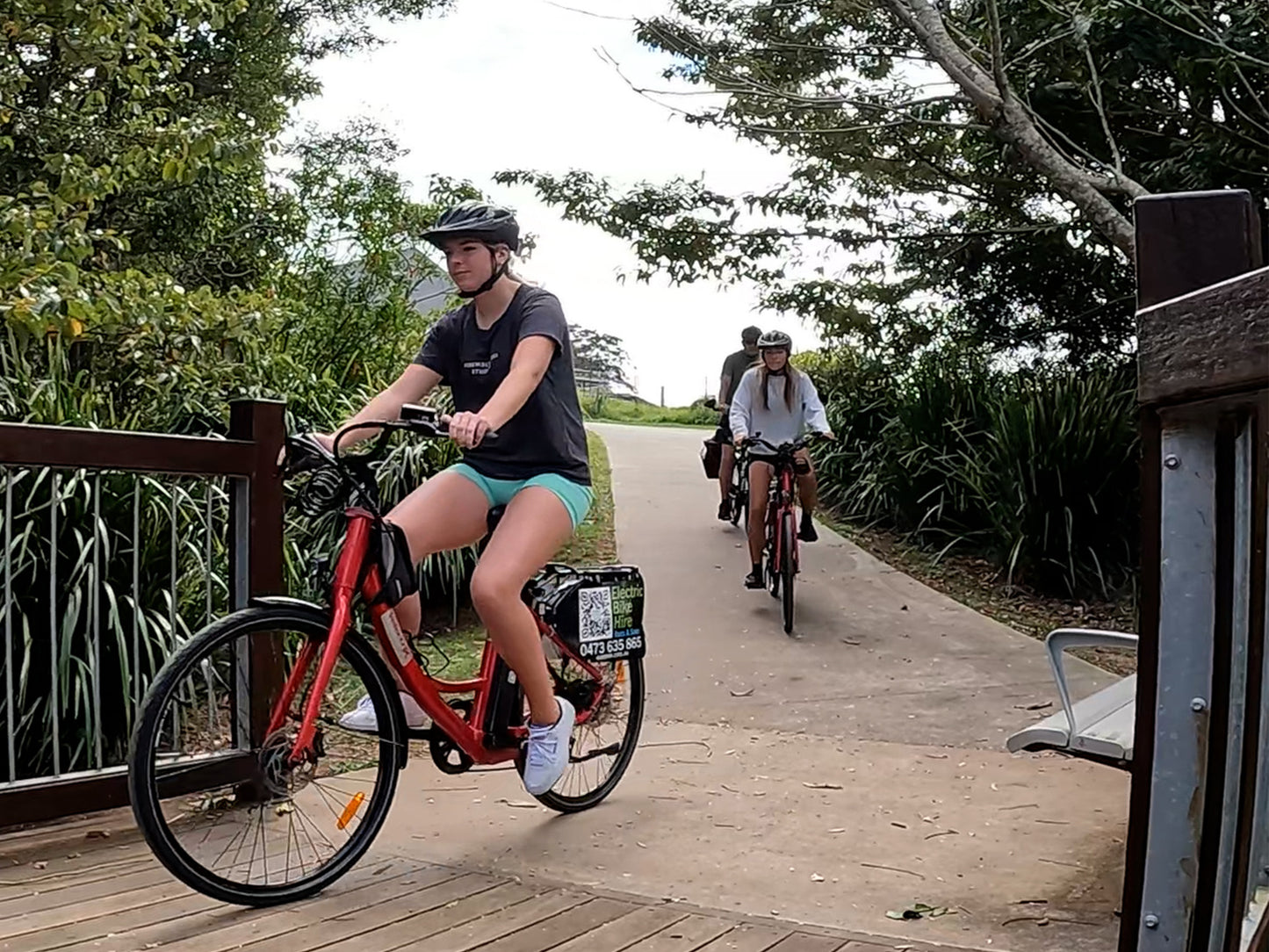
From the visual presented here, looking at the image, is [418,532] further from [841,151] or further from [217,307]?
[841,151]

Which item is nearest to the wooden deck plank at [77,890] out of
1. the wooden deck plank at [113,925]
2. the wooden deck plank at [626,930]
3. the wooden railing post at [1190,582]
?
the wooden deck plank at [113,925]

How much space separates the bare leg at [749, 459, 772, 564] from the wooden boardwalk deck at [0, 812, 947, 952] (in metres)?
4.27

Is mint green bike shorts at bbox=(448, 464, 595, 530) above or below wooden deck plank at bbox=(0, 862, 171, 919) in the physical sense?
above

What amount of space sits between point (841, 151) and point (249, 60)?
20.6ft

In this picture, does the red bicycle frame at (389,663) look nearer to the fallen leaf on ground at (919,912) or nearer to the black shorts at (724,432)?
the fallen leaf on ground at (919,912)

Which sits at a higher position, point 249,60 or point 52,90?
point 249,60

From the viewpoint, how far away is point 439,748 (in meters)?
3.62

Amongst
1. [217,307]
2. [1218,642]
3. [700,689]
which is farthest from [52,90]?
[1218,642]

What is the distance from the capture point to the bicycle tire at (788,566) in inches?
281

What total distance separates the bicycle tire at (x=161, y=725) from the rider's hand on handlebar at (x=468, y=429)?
0.57 m

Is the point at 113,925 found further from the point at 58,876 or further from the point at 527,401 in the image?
the point at 527,401

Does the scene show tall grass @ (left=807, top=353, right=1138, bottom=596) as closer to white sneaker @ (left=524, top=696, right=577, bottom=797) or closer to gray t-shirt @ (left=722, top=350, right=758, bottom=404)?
gray t-shirt @ (left=722, top=350, right=758, bottom=404)

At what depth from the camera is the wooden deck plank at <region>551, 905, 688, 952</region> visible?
2.81m

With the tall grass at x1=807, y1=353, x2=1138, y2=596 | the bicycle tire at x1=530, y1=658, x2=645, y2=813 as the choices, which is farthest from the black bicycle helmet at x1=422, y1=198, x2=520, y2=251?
the tall grass at x1=807, y1=353, x2=1138, y2=596
